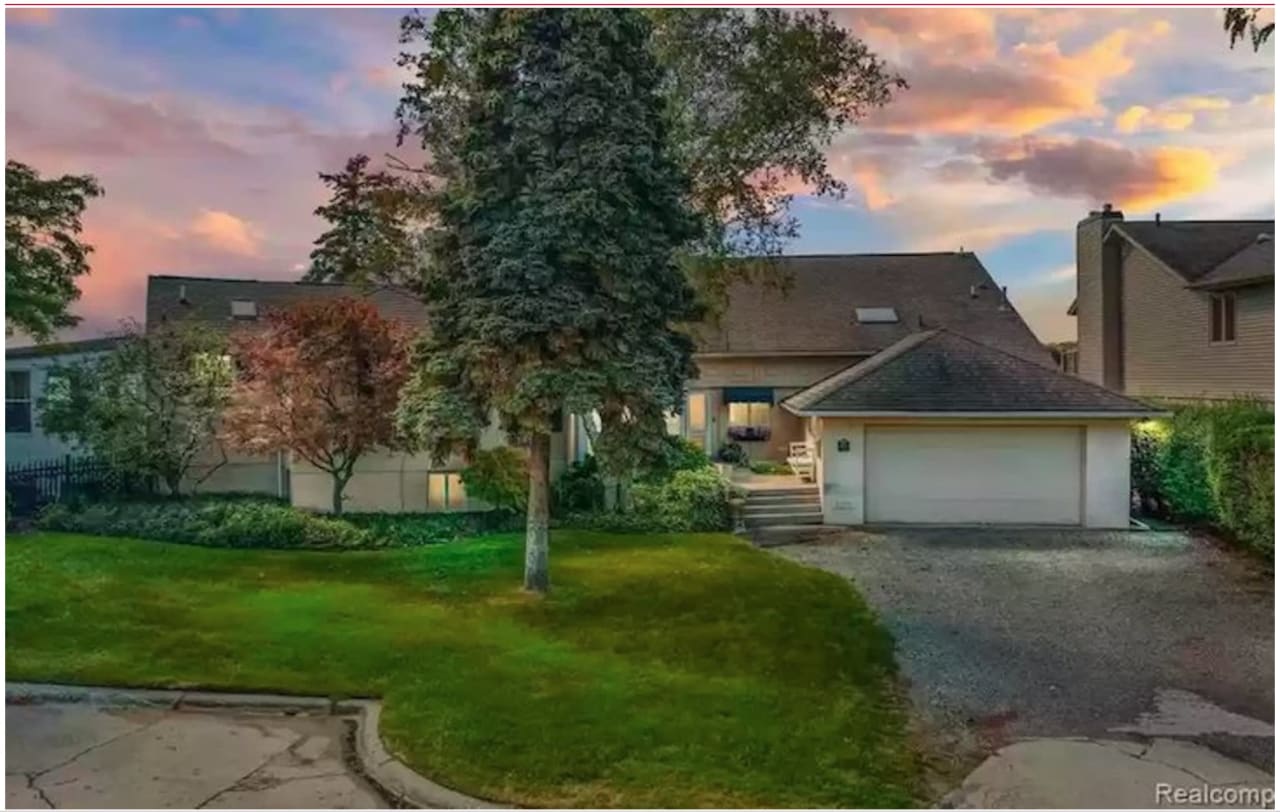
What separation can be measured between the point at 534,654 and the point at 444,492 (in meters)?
6.81

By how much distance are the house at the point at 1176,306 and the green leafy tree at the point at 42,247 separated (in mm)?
16379

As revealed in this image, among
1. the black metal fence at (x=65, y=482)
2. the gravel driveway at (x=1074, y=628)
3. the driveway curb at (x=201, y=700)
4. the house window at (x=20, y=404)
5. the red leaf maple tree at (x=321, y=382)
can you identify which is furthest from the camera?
the house window at (x=20, y=404)

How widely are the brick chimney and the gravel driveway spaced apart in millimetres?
7556

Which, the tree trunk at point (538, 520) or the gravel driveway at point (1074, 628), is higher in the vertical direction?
the tree trunk at point (538, 520)

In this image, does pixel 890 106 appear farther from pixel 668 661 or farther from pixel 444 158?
pixel 668 661

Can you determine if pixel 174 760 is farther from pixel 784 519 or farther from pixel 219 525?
pixel 784 519

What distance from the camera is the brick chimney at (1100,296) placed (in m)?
18.2

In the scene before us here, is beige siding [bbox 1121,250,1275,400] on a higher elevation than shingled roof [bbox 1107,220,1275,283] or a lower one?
lower

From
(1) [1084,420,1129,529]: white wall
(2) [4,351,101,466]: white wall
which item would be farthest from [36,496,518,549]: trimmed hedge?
(1) [1084,420,1129,529]: white wall

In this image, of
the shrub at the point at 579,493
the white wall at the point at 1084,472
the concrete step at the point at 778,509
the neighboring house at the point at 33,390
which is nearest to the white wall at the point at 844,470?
the white wall at the point at 1084,472

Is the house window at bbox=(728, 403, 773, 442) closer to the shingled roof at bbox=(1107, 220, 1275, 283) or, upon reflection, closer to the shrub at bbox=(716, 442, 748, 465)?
the shrub at bbox=(716, 442, 748, 465)

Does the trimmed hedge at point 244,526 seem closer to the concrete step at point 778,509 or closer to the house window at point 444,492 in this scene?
the house window at point 444,492

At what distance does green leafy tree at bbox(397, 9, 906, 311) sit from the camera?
10633 millimetres

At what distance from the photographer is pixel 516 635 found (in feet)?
23.0
